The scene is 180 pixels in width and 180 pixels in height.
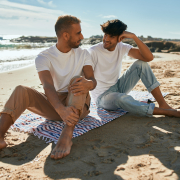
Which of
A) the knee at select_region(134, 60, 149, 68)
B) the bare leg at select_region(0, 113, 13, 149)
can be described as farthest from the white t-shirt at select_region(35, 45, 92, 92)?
the knee at select_region(134, 60, 149, 68)

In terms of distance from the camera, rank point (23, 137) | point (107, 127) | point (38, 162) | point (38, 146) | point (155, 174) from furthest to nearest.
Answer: point (107, 127), point (23, 137), point (38, 146), point (38, 162), point (155, 174)

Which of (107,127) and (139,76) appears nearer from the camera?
(107,127)

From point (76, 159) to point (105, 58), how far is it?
1901 mm

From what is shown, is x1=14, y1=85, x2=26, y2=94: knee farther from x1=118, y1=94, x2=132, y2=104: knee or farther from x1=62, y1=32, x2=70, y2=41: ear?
x1=118, y1=94, x2=132, y2=104: knee

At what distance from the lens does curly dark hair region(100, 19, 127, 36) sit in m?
3.16

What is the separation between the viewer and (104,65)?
10.9 feet

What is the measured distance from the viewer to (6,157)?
201 cm

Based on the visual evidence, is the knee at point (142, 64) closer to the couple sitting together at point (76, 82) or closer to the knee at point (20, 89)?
the couple sitting together at point (76, 82)

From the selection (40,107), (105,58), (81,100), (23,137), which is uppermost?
(105,58)

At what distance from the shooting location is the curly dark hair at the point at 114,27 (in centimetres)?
316

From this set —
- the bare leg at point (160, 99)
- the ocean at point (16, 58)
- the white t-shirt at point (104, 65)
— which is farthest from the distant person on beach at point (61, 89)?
the ocean at point (16, 58)

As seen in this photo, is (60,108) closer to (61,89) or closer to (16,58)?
(61,89)

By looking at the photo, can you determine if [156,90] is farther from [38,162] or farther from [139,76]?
[38,162]

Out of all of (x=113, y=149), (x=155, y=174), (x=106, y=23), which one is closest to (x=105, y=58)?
(x=106, y=23)
